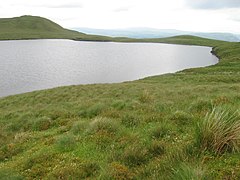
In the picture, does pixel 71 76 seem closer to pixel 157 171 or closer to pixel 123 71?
pixel 123 71

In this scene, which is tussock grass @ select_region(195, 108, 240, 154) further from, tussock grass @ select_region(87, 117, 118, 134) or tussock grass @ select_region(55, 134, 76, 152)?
tussock grass @ select_region(55, 134, 76, 152)

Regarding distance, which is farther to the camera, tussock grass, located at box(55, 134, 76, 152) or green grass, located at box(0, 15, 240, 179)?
tussock grass, located at box(55, 134, 76, 152)

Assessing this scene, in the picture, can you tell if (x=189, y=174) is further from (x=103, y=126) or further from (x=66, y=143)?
(x=103, y=126)

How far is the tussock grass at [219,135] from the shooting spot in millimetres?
7156

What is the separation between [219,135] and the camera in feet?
23.6

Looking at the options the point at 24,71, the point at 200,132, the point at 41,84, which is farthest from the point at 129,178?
the point at 24,71

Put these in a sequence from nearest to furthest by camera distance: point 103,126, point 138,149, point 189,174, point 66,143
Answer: point 189,174 < point 138,149 < point 66,143 < point 103,126

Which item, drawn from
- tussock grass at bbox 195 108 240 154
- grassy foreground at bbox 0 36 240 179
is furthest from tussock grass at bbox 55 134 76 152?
tussock grass at bbox 195 108 240 154

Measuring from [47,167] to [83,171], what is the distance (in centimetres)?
143

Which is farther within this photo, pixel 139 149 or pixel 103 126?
pixel 103 126

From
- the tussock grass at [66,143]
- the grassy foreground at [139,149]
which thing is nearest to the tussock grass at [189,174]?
the grassy foreground at [139,149]

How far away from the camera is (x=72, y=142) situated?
10.2m

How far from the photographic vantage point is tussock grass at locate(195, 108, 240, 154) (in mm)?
7156

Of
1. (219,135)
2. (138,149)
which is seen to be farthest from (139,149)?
(219,135)
